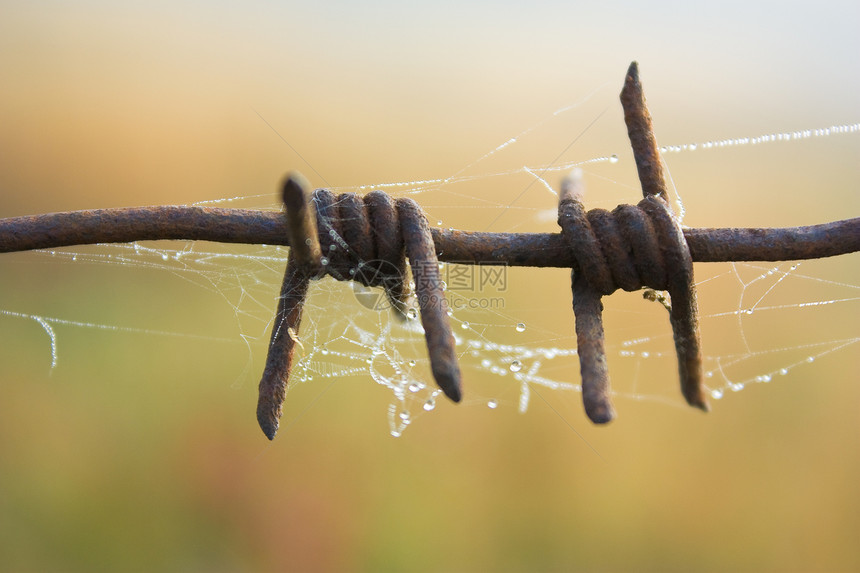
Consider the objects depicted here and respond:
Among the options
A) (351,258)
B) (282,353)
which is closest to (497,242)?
(351,258)

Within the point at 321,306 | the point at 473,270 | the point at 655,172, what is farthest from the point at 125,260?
the point at 655,172

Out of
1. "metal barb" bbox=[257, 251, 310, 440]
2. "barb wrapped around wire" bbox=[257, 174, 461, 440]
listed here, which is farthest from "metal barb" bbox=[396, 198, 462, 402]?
"metal barb" bbox=[257, 251, 310, 440]

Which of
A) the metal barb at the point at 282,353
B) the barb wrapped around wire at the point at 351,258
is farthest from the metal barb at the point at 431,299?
the metal barb at the point at 282,353

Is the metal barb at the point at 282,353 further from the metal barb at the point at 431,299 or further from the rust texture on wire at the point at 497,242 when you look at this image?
the metal barb at the point at 431,299

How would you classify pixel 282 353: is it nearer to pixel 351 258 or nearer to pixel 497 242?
pixel 351 258

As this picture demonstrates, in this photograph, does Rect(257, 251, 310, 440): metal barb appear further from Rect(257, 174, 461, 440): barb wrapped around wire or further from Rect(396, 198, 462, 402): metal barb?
Rect(396, 198, 462, 402): metal barb

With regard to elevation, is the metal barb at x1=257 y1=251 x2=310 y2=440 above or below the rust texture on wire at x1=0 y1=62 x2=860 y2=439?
below

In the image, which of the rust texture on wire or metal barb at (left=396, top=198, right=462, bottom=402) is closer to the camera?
metal barb at (left=396, top=198, right=462, bottom=402)

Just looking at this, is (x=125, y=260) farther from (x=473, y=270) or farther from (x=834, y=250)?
(x=834, y=250)
